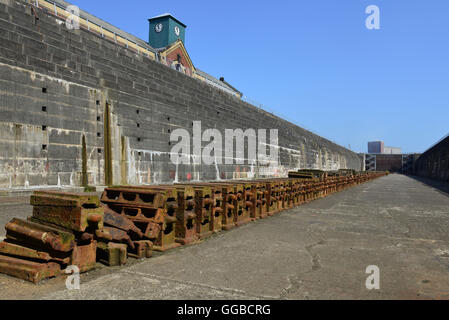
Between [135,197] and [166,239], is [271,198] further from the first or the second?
[135,197]

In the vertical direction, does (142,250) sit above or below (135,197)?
below

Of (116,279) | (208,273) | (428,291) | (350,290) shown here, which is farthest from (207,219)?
(428,291)

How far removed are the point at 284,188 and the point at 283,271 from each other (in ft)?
20.8

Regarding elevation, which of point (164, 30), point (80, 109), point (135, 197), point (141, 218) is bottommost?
point (141, 218)

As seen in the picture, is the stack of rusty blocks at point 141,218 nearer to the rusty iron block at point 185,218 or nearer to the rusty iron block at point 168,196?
the rusty iron block at point 168,196

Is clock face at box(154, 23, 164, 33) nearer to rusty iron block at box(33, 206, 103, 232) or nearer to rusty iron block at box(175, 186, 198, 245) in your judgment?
rusty iron block at box(175, 186, 198, 245)

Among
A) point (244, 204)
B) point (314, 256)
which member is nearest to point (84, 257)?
point (314, 256)

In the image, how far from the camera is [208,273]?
400cm

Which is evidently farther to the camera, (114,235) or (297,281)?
(114,235)

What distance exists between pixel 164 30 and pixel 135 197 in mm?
45806

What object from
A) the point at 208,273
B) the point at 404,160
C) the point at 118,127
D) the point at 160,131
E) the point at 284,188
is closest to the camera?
the point at 208,273

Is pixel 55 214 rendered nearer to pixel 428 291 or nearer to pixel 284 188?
pixel 428 291

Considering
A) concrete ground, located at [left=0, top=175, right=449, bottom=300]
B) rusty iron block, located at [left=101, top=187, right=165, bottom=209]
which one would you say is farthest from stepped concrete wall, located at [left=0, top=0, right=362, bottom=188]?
rusty iron block, located at [left=101, top=187, right=165, bottom=209]

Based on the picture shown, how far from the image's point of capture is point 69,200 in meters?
3.99
